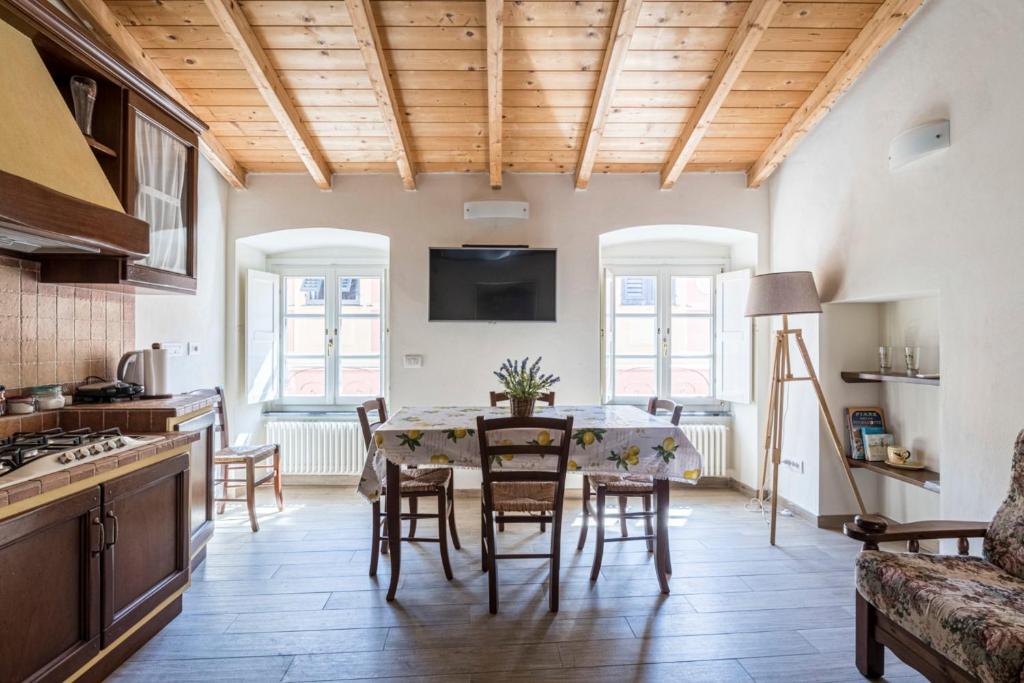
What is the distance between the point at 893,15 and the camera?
2932 millimetres

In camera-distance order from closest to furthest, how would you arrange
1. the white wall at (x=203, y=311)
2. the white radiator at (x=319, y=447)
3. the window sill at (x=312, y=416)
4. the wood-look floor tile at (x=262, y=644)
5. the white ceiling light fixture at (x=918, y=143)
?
the wood-look floor tile at (x=262, y=644) → the white ceiling light fixture at (x=918, y=143) → the white wall at (x=203, y=311) → the white radiator at (x=319, y=447) → the window sill at (x=312, y=416)

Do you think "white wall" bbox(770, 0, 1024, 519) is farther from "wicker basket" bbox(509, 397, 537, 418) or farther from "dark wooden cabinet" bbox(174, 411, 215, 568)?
"dark wooden cabinet" bbox(174, 411, 215, 568)

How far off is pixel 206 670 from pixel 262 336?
3098 mm

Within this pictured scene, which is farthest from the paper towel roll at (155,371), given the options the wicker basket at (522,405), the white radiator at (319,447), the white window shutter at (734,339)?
the white window shutter at (734,339)

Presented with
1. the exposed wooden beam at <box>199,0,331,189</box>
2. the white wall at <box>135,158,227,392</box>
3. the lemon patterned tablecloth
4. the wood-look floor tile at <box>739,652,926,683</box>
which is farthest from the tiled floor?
the exposed wooden beam at <box>199,0,331,189</box>

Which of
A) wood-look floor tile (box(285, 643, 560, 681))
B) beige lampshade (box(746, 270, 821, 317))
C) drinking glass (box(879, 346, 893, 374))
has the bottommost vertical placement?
wood-look floor tile (box(285, 643, 560, 681))

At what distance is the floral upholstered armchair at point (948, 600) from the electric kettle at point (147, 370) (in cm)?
349

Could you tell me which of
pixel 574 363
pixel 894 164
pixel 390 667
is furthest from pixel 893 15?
pixel 390 667

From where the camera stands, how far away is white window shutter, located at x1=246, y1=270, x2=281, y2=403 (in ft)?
14.7

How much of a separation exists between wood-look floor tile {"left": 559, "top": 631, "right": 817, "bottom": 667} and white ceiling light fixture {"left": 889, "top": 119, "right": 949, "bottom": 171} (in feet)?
8.34

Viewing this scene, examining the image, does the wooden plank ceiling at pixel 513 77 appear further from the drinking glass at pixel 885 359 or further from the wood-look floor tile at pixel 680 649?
the wood-look floor tile at pixel 680 649

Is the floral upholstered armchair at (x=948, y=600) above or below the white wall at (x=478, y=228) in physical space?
below

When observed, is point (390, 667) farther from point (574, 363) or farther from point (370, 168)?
point (370, 168)

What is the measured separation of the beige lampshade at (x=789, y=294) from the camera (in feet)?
11.0
